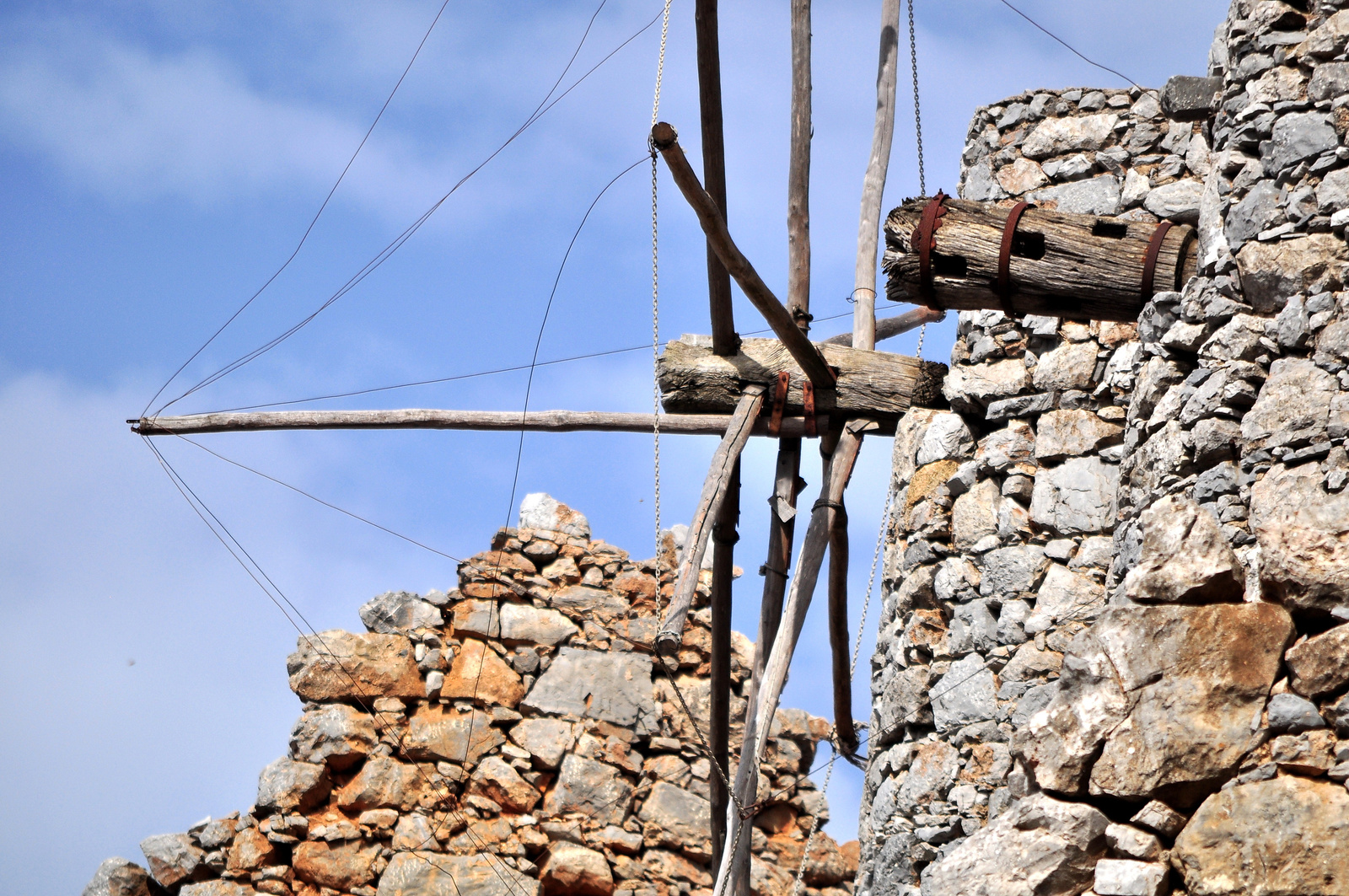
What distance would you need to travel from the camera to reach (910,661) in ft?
22.2

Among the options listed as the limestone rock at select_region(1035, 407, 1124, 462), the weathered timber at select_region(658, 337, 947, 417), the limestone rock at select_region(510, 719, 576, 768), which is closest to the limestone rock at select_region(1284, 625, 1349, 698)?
the limestone rock at select_region(1035, 407, 1124, 462)

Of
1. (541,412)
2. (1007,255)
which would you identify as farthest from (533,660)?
(1007,255)

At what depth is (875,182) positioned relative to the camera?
8484 millimetres

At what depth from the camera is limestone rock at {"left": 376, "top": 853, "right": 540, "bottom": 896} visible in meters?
9.49

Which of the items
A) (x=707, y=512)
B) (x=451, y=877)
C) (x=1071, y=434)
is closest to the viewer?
(x=1071, y=434)

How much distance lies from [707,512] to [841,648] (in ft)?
5.72

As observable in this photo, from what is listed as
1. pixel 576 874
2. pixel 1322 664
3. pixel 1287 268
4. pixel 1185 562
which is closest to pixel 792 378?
pixel 1287 268

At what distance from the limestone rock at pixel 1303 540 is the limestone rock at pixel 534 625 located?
7.55 m

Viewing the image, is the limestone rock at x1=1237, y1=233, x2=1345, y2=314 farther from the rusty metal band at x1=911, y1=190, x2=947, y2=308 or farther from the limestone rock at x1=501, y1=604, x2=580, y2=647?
the limestone rock at x1=501, y1=604, x2=580, y2=647

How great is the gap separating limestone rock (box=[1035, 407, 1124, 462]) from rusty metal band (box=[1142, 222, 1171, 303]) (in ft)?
3.60

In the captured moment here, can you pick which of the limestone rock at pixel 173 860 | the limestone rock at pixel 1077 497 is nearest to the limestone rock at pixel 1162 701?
the limestone rock at pixel 1077 497

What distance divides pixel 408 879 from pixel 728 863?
3.27 metres

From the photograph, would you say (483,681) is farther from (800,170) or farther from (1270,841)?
(1270,841)

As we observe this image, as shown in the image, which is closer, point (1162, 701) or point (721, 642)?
point (1162, 701)
